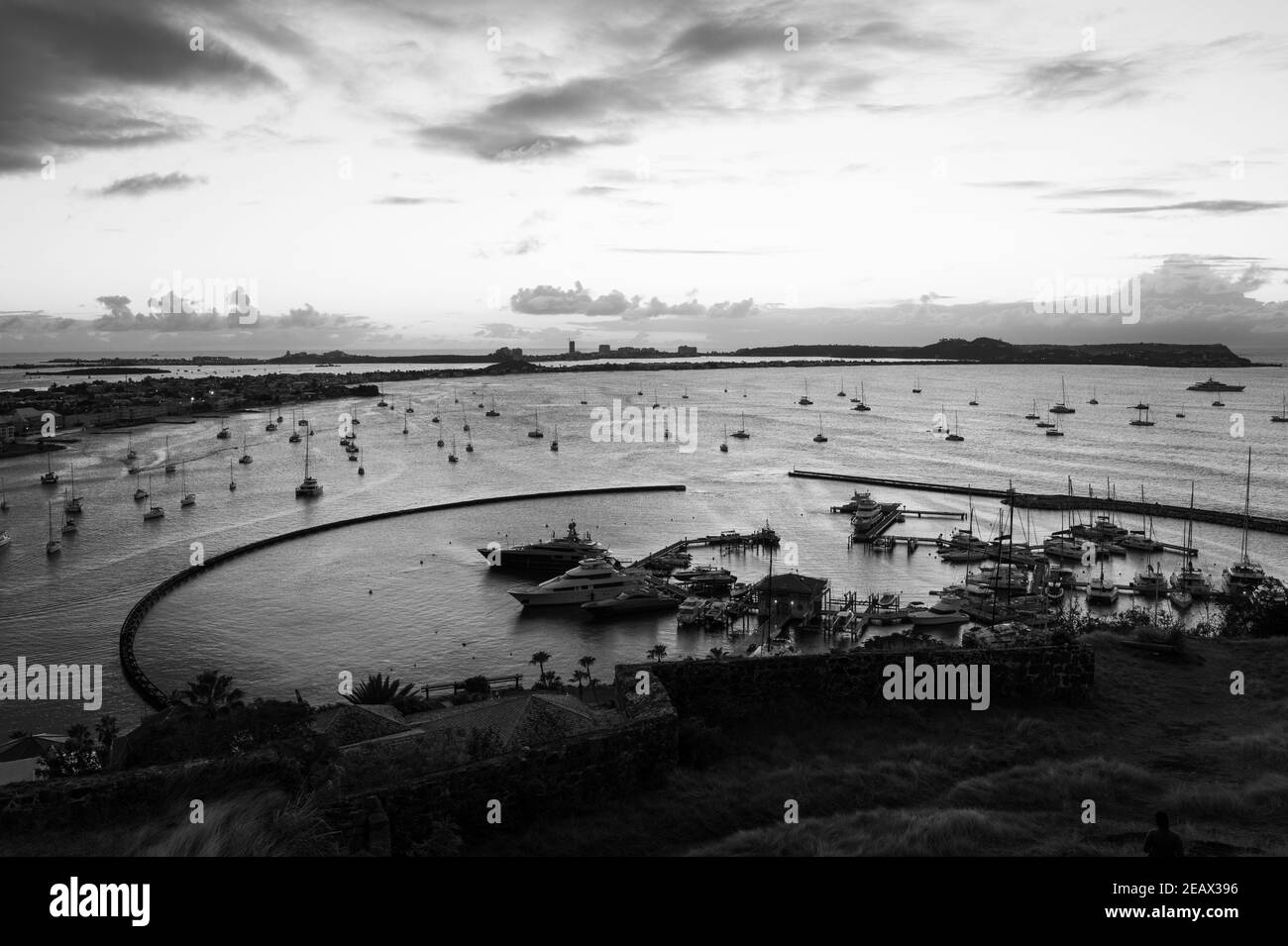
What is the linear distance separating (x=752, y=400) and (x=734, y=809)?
14959 centimetres

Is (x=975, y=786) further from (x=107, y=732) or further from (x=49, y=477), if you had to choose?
(x=49, y=477)

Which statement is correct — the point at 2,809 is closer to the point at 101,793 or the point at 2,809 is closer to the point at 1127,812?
the point at 101,793

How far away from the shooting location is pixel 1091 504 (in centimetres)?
5288

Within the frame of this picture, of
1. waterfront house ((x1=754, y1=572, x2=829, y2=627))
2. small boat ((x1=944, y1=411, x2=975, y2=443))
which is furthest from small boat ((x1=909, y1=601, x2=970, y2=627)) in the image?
small boat ((x1=944, y1=411, x2=975, y2=443))

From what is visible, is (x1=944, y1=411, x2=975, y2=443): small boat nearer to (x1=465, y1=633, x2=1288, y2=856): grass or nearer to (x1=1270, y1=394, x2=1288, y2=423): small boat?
(x1=1270, y1=394, x2=1288, y2=423): small boat

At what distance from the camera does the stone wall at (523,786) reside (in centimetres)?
649

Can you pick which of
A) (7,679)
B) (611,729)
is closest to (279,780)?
(611,729)

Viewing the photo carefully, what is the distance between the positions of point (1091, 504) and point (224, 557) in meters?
47.6

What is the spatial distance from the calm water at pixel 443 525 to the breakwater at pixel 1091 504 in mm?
1675

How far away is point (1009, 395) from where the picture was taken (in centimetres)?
16050

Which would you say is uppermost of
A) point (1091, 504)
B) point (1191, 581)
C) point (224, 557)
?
point (1091, 504)

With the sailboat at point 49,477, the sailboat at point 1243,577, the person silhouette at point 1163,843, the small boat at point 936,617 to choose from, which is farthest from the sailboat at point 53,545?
the sailboat at point 1243,577

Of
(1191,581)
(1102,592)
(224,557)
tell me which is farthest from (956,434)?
(224,557)
